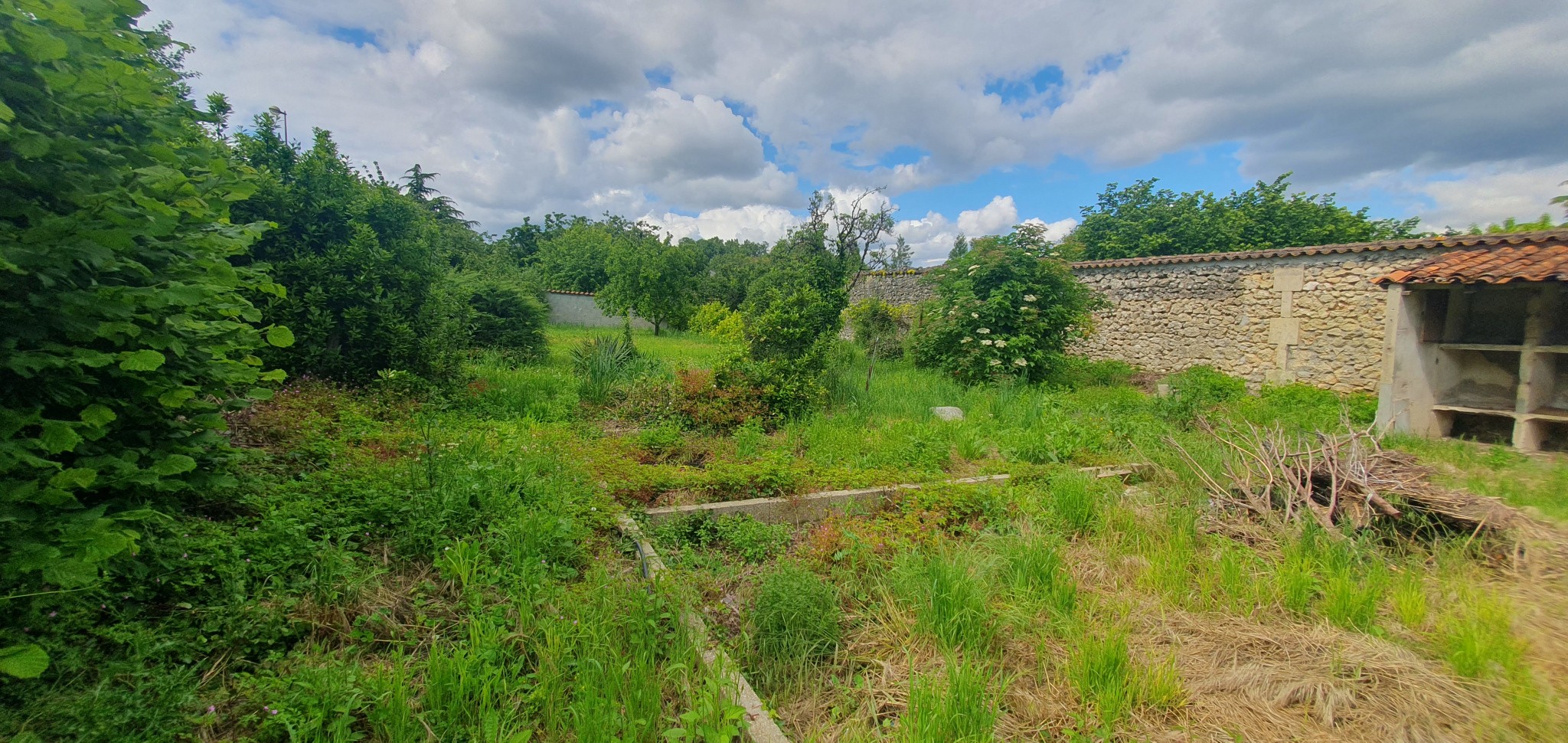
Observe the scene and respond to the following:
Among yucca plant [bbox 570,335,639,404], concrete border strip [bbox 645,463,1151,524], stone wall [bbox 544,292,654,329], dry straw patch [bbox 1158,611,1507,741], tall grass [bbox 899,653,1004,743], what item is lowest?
dry straw patch [bbox 1158,611,1507,741]

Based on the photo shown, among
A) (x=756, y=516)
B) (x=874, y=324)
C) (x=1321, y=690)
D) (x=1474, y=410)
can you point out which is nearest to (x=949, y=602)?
(x=1321, y=690)

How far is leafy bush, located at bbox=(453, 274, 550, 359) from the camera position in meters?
12.7

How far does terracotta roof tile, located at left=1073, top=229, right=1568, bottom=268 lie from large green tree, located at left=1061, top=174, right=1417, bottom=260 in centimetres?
700

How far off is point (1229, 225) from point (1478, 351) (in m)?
16.1

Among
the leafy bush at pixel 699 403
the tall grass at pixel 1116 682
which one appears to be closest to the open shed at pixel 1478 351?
the tall grass at pixel 1116 682

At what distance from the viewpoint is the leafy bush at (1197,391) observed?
851cm

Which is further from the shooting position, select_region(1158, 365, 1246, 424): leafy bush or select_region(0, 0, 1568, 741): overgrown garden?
select_region(1158, 365, 1246, 424): leafy bush

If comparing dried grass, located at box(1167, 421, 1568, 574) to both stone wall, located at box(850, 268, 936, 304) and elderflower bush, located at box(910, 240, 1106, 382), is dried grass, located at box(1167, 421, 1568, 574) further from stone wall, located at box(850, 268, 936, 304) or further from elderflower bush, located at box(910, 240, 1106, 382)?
stone wall, located at box(850, 268, 936, 304)

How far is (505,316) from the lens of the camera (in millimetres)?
13398

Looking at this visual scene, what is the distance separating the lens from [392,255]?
713 cm

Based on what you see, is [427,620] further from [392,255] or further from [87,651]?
[392,255]

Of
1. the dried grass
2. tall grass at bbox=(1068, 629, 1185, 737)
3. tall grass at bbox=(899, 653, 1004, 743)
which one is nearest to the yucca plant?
tall grass at bbox=(899, 653, 1004, 743)

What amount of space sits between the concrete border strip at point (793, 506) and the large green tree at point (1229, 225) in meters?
18.1

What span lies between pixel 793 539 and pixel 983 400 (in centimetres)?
546
